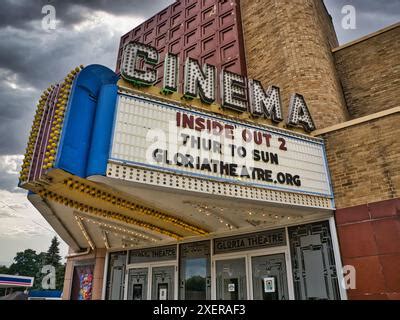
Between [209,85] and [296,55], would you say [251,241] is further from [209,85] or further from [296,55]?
[296,55]

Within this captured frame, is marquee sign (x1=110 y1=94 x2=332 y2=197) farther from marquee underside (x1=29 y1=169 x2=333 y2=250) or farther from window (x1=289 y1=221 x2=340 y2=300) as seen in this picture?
window (x1=289 y1=221 x2=340 y2=300)

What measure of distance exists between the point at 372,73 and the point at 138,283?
12.0m

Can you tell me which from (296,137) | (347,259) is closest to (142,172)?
(296,137)

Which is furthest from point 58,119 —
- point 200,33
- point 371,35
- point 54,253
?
point 54,253

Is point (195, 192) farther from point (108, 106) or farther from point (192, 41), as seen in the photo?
point (192, 41)

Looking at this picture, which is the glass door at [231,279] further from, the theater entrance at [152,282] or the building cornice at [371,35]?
the building cornice at [371,35]

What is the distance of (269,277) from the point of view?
977 centimetres

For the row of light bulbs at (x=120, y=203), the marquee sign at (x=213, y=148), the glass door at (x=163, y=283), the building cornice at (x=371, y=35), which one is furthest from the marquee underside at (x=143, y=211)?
the building cornice at (x=371, y=35)

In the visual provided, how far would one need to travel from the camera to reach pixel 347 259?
27.4 ft

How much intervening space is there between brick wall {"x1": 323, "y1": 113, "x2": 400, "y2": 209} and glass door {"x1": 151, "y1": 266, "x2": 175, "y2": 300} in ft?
21.0

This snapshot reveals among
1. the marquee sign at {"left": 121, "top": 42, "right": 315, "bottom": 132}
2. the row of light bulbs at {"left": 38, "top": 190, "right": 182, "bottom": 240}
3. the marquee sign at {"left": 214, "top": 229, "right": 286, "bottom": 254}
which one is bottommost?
the marquee sign at {"left": 214, "top": 229, "right": 286, "bottom": 254}

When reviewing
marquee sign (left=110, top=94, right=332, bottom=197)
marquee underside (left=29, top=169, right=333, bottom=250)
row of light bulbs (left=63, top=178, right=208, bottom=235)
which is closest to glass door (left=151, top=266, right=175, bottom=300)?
marquee underside (left=29, top=169, right=333, bottom=250)

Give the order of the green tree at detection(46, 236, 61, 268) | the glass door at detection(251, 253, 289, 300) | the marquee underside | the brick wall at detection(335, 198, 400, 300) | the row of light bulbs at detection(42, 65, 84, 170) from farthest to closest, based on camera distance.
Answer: the green tree at detection(46, 236, 61, 268), the glass door at detection(251, 253, 289, 300), the brick wall at detection(335, 198, 400, 300), the marquee underside, the row of light bulbs at detection(42, 65, 84, 170)

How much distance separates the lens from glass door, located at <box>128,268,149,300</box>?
1260cm
